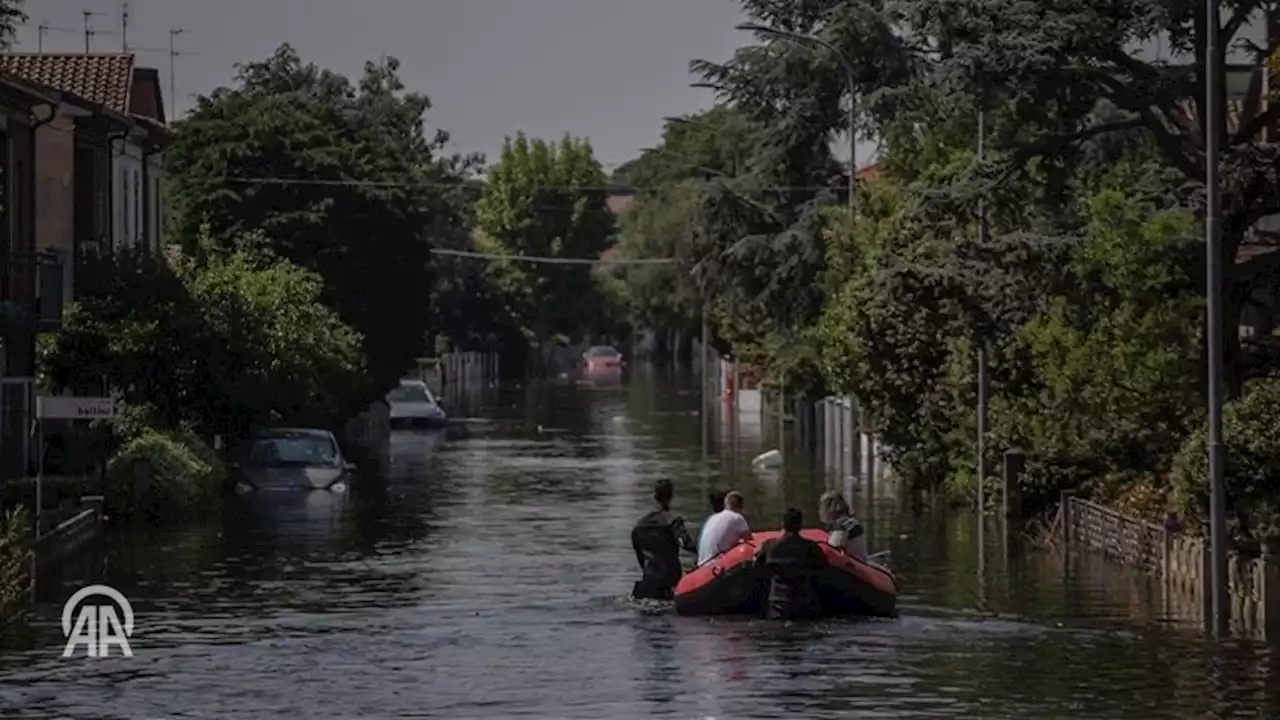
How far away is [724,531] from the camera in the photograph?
30.8 meters

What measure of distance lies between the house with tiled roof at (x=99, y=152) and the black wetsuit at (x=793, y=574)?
72.1ft

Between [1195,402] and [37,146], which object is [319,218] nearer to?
[37,146]

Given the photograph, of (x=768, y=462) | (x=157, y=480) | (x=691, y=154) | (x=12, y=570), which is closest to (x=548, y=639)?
(x=12, y=570)

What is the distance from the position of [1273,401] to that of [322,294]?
45.8 m

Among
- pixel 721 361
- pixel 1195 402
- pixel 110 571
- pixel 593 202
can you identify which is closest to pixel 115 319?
pixel 110 571

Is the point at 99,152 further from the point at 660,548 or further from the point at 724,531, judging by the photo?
the point at 724,531

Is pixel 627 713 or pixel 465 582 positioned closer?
pixel 627 713

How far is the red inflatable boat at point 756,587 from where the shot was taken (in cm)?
2953

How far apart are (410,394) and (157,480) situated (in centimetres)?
4301

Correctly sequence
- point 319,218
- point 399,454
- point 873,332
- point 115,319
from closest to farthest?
point 115,319
point 873,332
point 399,454
point 319,218

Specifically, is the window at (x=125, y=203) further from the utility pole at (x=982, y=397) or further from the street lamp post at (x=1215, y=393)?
the street lamp post at (x=1215, y=393)

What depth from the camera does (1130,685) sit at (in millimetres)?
24906

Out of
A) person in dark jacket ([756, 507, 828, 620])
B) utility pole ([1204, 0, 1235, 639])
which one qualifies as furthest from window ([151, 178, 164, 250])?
utility pole ([1204, 0, 1235, 639])

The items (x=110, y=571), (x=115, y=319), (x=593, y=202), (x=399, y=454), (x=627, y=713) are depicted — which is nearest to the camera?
(x=627, y=713)
